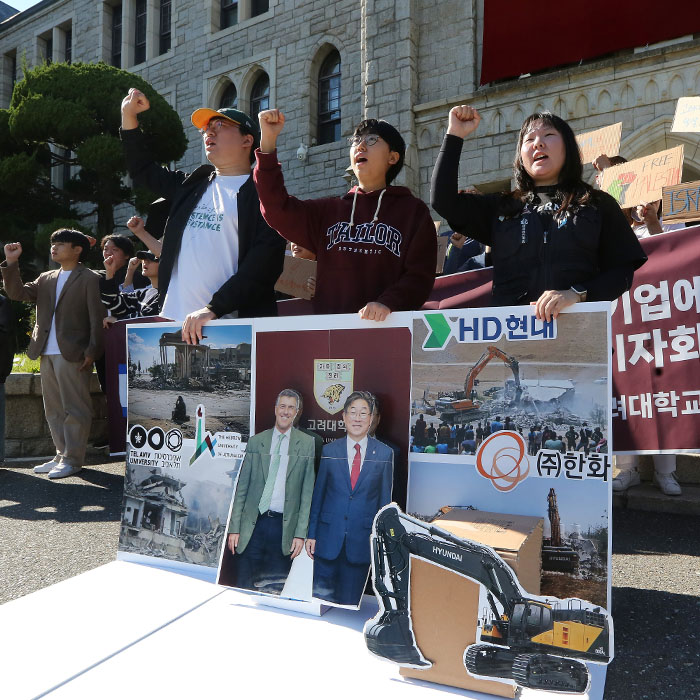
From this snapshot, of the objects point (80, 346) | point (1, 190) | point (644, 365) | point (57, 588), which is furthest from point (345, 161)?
point (57, 588)

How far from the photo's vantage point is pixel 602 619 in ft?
5.40

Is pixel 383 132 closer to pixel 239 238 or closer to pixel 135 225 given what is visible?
pixel 239 238

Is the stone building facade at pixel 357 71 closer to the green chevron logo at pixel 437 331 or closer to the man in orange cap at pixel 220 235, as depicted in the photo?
the man in orange cap at pixel 220 235

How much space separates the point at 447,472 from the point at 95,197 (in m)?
17.4

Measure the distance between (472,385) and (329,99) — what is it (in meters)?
15.0

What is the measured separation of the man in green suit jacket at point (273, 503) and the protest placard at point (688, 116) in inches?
124

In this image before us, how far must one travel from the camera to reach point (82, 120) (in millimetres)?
15227

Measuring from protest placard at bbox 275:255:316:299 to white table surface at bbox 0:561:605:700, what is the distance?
206 cm

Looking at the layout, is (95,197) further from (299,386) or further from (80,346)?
(299,386)

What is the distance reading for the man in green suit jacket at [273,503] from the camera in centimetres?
218

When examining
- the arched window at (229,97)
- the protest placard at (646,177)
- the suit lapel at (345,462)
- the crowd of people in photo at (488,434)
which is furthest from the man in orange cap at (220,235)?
the arched window at (229,97)

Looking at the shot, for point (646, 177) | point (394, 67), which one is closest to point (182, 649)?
point (646, 177)

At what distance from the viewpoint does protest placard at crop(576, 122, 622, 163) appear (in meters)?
4.31

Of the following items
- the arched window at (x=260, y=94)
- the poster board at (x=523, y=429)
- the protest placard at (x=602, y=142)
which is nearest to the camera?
the poster board at (x=523, y=429)
